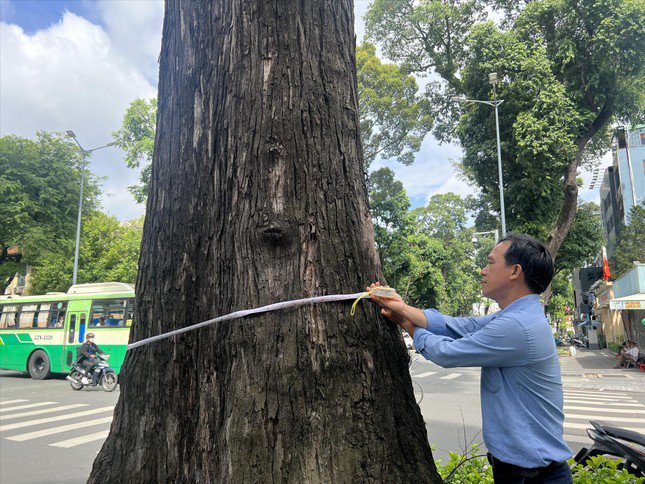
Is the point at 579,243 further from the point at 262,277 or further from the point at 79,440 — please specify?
the point at 262,277

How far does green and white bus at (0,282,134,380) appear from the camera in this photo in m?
14.4

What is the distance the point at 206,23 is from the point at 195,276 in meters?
1.09

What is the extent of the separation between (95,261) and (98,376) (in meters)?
18.3

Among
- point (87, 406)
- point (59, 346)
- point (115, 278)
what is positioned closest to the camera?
point (87, 406)

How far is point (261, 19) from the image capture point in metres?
2.04

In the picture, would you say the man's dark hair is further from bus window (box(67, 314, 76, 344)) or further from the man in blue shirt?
bus window (box(67, 314, 76, 344))

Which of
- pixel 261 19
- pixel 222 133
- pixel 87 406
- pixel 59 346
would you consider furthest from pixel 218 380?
pixel 59 346

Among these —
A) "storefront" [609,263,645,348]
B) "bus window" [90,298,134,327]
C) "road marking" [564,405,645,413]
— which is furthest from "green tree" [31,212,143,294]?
"storefront" [609,263,645,348]

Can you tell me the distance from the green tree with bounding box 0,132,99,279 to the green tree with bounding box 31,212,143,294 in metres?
1.52

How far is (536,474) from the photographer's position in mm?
1848

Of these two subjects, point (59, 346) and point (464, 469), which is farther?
point (59, 346)

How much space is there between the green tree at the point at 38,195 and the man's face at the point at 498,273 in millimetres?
25513

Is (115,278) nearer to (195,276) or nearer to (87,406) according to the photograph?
(87,406)

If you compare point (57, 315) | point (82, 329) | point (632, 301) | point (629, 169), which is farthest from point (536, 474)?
point (629, 169)
